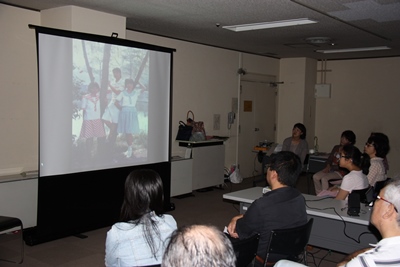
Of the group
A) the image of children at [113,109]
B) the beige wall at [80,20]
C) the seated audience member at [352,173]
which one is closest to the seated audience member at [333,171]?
the seated audience member at [352,173]

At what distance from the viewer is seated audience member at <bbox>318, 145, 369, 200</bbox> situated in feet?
12.8

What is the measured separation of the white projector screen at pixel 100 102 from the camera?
13.8 feet

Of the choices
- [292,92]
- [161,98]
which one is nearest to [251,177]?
[292,92]

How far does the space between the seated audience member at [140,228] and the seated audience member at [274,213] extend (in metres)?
0.59

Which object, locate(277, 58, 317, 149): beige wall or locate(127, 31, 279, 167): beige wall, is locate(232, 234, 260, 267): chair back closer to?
locate(127, 31, 279, 167): beige wall

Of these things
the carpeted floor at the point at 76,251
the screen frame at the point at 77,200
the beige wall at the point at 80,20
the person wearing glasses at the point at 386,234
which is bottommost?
the carpeted floor at the point at 76,251

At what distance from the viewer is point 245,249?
2404 mm

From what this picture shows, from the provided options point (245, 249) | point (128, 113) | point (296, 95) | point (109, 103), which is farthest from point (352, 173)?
point (296, 95)

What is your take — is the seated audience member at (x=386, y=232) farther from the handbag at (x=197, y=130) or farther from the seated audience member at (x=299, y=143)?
the handbag at (x=197, y=130)

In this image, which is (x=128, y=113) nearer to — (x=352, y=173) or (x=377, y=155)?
(x=352, y=173)

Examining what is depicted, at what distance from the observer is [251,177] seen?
8617mm

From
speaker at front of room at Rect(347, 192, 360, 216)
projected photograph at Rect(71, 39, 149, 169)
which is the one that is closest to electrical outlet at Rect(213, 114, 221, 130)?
projected photograph at Rect(71, 39, 149, 169)

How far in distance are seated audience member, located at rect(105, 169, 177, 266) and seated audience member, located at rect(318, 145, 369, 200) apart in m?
2.27

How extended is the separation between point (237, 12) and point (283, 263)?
134 inches
